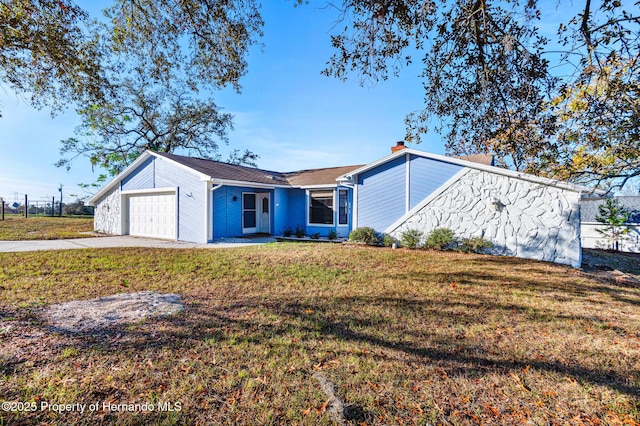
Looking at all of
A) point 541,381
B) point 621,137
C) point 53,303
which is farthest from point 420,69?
point 53,303

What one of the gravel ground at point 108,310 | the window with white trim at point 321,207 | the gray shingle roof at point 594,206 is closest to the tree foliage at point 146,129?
the window with white trim at point 321,207

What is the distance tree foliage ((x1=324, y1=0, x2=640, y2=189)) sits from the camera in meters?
4.57

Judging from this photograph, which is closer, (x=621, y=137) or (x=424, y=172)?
(x=621, y=137)

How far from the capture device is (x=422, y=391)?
2721mm

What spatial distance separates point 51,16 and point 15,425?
6868 mm

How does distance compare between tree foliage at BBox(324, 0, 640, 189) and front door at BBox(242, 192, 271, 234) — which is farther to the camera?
front door at BBox(242, 192, 271, 234)

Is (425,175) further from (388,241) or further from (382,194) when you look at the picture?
(388,241)

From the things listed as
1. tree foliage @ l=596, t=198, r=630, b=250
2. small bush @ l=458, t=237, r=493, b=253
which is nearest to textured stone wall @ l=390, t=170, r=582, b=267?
small bush @ l=458, t=237, r=493, b=253

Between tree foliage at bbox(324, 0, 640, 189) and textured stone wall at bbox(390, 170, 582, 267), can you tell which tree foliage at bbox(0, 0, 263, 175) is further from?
textured stone wall at bbox(390, 170, 582, 267)

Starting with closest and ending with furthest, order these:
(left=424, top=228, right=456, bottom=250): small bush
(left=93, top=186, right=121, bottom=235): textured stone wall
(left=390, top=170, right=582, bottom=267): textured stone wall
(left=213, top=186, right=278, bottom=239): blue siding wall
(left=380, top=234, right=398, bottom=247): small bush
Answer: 1. (left=390, top=170, right=582, bottom=267): textured stone wall
2. (left=424, top=228, right=456, bottom=250): small bush
3. (left=380, top=234, right=398, bottom=247): small bush
4. (left=213, top=186, right=278, bottom=239): blue siding wall
5. (left=93, top=186, right=121, bottom=235): textured stone wall

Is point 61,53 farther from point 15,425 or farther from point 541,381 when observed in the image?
point 541,381

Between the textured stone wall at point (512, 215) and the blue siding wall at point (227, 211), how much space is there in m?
8.15

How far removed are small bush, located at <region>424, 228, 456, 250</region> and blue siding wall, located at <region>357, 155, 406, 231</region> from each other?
156 cm

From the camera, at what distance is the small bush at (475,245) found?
10422 millimetres
